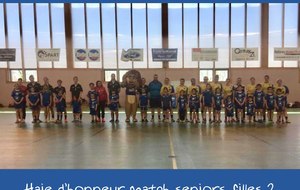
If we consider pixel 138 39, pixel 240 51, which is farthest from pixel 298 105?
pixel 138 39

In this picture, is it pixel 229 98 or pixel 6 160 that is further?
pixel 229 98

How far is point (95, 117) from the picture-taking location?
422 inches

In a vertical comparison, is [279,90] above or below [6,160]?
above

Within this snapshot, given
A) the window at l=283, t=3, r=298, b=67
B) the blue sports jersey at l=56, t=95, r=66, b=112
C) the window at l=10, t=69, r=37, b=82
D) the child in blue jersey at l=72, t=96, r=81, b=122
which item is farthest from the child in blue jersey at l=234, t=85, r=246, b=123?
the window at l=10, t=69, r=37, b=82

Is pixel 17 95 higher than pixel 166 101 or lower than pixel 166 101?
higher

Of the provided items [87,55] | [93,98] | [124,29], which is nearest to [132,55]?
[124,29]

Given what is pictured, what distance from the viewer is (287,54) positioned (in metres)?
17.1

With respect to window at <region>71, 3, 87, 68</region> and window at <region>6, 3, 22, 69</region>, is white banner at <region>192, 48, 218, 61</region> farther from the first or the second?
window at <region>6, 3, 22, 69</region>

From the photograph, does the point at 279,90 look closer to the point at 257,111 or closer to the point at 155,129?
the point at 257,111

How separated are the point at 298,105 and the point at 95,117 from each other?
12.0 meters

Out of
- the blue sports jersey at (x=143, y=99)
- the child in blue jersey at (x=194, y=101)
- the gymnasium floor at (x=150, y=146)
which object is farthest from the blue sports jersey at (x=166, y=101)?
the gymnasium floor at (x=150, y=146)

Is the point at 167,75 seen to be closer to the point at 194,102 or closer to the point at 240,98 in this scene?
the point at 194,102

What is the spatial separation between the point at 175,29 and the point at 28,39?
29.7ft

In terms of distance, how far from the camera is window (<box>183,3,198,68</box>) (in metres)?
18.1
